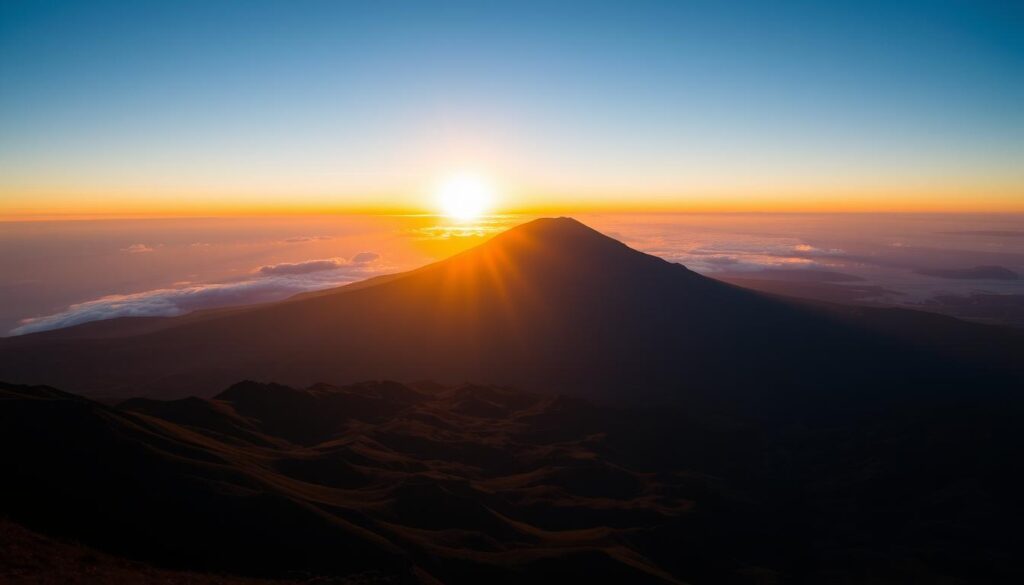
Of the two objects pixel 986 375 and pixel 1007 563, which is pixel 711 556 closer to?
pixel 1007 563

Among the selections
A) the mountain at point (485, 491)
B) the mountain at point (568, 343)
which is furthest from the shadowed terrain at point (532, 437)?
the mountain at point (568, 343)

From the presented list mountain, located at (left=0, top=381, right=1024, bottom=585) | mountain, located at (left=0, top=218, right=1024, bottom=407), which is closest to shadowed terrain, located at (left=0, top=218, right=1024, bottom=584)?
mountain, located at (left=0, top=381, right=1024, bottom=585)

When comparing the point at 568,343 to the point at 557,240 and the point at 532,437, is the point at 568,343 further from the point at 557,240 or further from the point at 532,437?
the point at 532,437

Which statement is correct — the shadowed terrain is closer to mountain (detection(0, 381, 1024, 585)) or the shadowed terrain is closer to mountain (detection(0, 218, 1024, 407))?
mountain (detection(0, 381, 1024, 585))

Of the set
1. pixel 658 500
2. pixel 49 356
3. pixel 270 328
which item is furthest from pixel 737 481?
pixel 49 356

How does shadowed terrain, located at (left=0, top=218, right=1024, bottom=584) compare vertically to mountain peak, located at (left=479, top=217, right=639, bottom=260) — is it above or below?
below

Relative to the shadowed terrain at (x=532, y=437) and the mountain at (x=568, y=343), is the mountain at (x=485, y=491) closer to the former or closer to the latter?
the shadowed terrain at (x=532, y=437)
